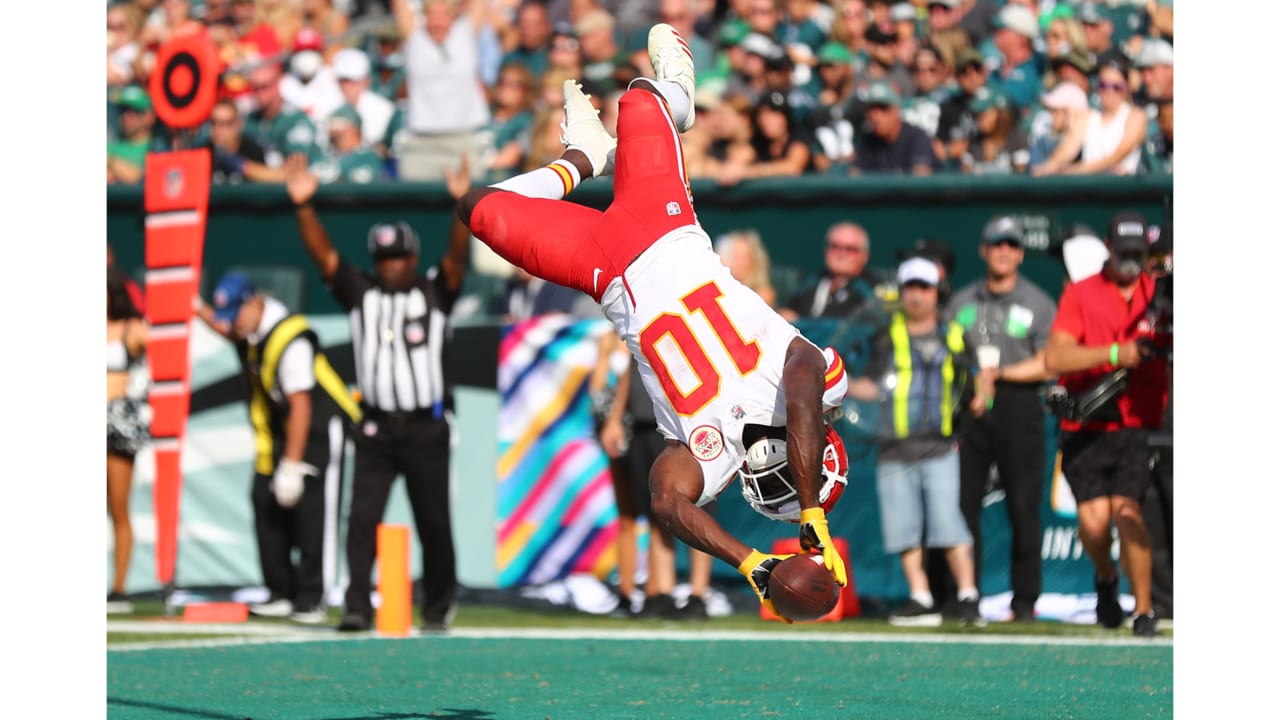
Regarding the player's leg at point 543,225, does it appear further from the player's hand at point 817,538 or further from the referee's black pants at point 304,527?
the referee's black pants at point 304,527

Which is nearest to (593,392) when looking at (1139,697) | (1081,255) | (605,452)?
Answer: (605,452)

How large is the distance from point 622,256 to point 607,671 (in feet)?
8.46

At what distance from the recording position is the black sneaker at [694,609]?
11094 mm

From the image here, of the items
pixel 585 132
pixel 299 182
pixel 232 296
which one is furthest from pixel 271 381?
pixel 585 132

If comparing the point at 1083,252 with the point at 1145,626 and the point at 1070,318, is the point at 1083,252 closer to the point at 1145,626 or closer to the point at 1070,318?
the point at 1070,318

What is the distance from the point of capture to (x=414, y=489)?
35.6 feet

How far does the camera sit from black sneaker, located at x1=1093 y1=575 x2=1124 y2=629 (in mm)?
10258

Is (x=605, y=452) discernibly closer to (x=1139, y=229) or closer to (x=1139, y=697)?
(x=1139, y=229)

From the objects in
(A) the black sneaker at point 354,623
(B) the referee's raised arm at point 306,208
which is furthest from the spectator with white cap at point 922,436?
(B) the referee's raised arm at point 306,208

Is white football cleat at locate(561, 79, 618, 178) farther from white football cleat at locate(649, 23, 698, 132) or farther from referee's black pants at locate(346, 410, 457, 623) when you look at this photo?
referee's black pants at locate(346, 410, 457, 623)

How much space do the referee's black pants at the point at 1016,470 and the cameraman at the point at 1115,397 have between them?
0.55 m

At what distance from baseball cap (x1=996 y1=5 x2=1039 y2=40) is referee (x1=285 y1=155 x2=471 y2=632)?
4.72 m

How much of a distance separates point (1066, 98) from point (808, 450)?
23.8 ft

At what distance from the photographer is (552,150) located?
43.0 ft
